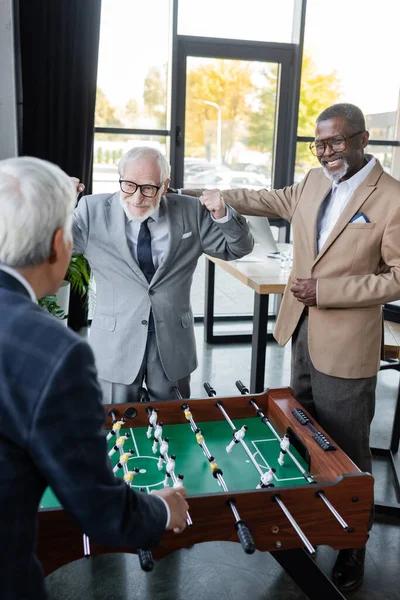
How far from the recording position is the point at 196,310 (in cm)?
605

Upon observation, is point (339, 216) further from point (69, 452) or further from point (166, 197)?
point (69, 452)

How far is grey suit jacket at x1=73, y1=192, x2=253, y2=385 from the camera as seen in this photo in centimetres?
236

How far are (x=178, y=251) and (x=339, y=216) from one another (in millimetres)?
647

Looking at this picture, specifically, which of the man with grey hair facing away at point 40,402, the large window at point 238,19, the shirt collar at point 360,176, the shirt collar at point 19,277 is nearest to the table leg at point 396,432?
the shirt collar at point 360,176

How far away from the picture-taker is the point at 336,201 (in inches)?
97.3

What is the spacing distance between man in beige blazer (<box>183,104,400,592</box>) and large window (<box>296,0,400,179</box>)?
334 cm

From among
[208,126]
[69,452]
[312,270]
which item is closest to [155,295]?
[312,270]

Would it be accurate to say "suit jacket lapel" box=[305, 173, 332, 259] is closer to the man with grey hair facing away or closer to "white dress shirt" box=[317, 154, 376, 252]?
"white dress shirt" box=[317, 154, 376, 252]

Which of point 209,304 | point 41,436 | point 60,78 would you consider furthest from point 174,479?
point 60,78

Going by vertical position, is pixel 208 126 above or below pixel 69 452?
above

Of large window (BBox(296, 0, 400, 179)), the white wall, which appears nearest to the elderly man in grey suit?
the white wall

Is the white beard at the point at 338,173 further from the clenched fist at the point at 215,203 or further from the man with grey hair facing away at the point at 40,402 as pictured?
the man with grey hair facing away at the point at 40,402

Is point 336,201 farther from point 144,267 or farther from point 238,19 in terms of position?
point 238,19

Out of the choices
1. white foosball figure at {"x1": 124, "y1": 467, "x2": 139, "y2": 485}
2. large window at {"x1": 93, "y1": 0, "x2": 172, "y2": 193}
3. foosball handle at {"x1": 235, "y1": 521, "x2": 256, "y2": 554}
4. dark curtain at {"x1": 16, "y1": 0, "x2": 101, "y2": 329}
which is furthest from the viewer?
large window at {"x1": 93, "y1": 0, "x2": 172, "y2": 193}
